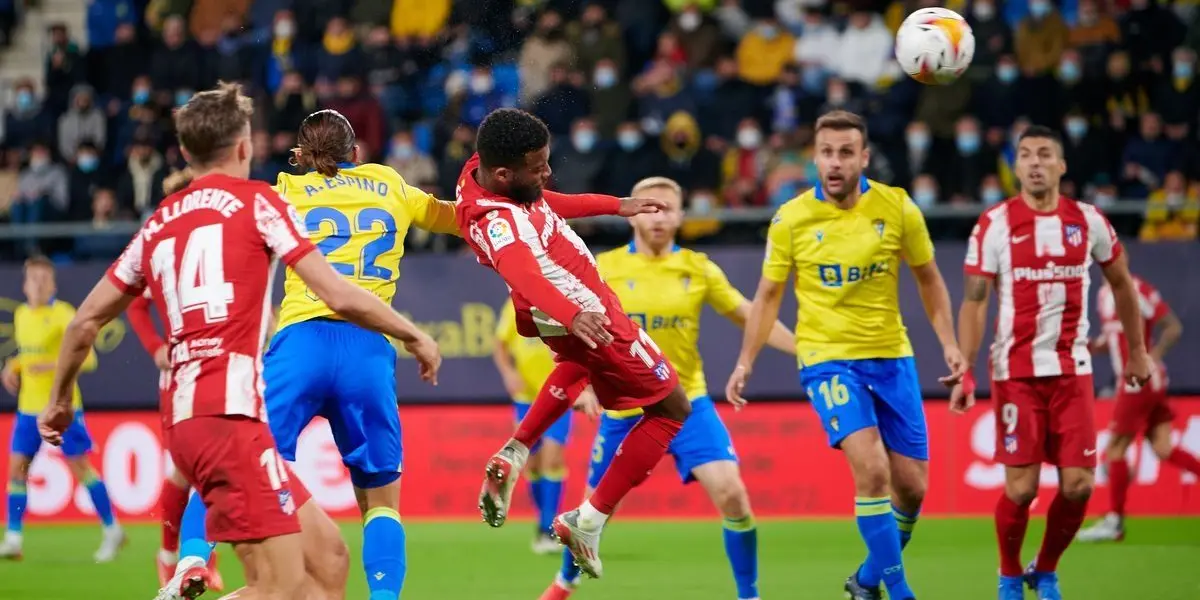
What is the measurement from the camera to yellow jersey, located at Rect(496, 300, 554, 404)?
12875 mm

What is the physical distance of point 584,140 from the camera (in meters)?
16.7

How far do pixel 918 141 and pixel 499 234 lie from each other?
10748 millimetres

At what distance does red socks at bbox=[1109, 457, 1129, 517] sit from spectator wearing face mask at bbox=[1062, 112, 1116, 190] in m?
4.33

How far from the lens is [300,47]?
59.8 feet

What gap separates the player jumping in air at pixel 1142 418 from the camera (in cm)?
1219

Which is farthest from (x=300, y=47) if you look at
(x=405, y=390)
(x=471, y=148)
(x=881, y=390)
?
(x=881, y=390)

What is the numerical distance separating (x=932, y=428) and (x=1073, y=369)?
5.81 m

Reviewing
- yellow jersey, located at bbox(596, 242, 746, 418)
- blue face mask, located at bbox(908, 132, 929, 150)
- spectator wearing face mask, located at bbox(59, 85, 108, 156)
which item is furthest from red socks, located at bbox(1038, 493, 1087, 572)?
spectator wearing face mask, located at bbox(59, 85, 108, 156)

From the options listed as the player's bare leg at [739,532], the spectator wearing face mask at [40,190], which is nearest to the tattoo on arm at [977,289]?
the player's bare leg at [739,532]

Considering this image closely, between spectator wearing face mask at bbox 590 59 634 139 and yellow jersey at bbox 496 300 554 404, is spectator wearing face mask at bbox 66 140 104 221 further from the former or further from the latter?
yellow jersey at bbox 496 300 554 404

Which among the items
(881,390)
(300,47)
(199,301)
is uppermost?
(300,47)

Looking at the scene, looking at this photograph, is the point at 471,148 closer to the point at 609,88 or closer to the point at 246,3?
the point at 609,88

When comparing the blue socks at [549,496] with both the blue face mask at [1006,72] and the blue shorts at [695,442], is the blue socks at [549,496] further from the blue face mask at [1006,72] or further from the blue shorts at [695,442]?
the blue face mask at [1006,72]

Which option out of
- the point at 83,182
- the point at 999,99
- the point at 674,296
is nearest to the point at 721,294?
the point at 674,296
